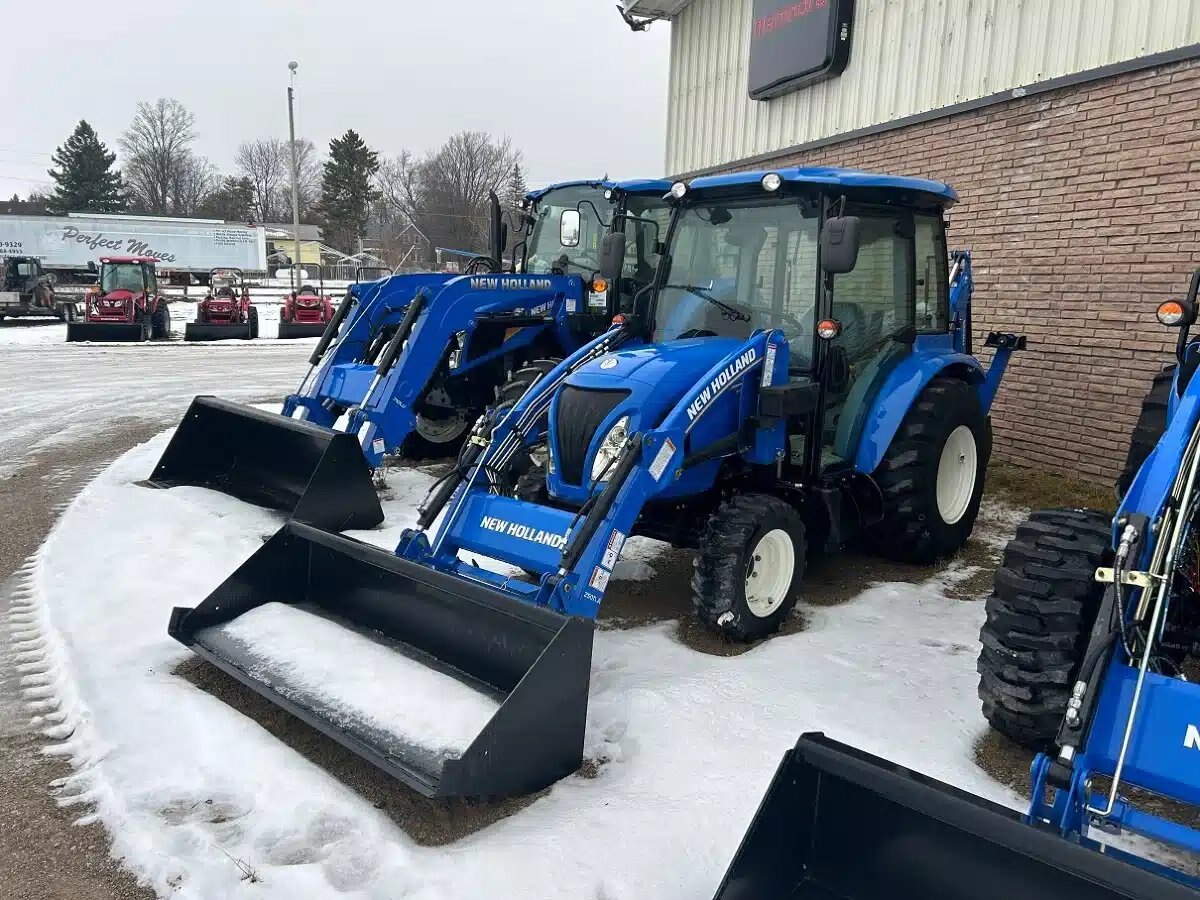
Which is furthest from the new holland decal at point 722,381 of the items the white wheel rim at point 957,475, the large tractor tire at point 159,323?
the large tractor tire at point 159,323

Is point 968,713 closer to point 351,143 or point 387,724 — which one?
point 387,724

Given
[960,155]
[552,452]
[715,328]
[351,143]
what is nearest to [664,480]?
[552,452]

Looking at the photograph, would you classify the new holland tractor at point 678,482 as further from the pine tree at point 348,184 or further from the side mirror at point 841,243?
the pine tree at point 348,184

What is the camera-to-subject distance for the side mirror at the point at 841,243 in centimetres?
410

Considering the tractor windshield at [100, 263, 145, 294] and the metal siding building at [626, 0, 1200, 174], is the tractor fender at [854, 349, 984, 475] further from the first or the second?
the tractor windshield at [100, 263, 145, 294]

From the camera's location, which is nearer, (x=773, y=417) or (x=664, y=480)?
(x=664, y=480)

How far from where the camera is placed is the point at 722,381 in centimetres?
423

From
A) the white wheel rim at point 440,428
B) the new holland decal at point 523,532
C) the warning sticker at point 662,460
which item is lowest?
the white wheel rim at point 440,428

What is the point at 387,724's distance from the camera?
3.13m

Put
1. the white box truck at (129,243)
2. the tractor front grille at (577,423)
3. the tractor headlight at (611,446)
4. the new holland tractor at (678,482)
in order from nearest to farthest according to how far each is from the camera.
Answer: the new holland tractor at (678,482) → the tractor headlight at (611,446) → the tractor front grille at (577,423) → the white box truck at (129,243)

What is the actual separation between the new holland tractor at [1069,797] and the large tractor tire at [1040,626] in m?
0.02

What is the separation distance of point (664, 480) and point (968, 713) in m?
1.58

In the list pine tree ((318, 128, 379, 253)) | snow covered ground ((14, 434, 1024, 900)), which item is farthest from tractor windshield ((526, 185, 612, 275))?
pine tree ((318, 128, 379, 253))

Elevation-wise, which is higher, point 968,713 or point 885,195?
point 885,195
